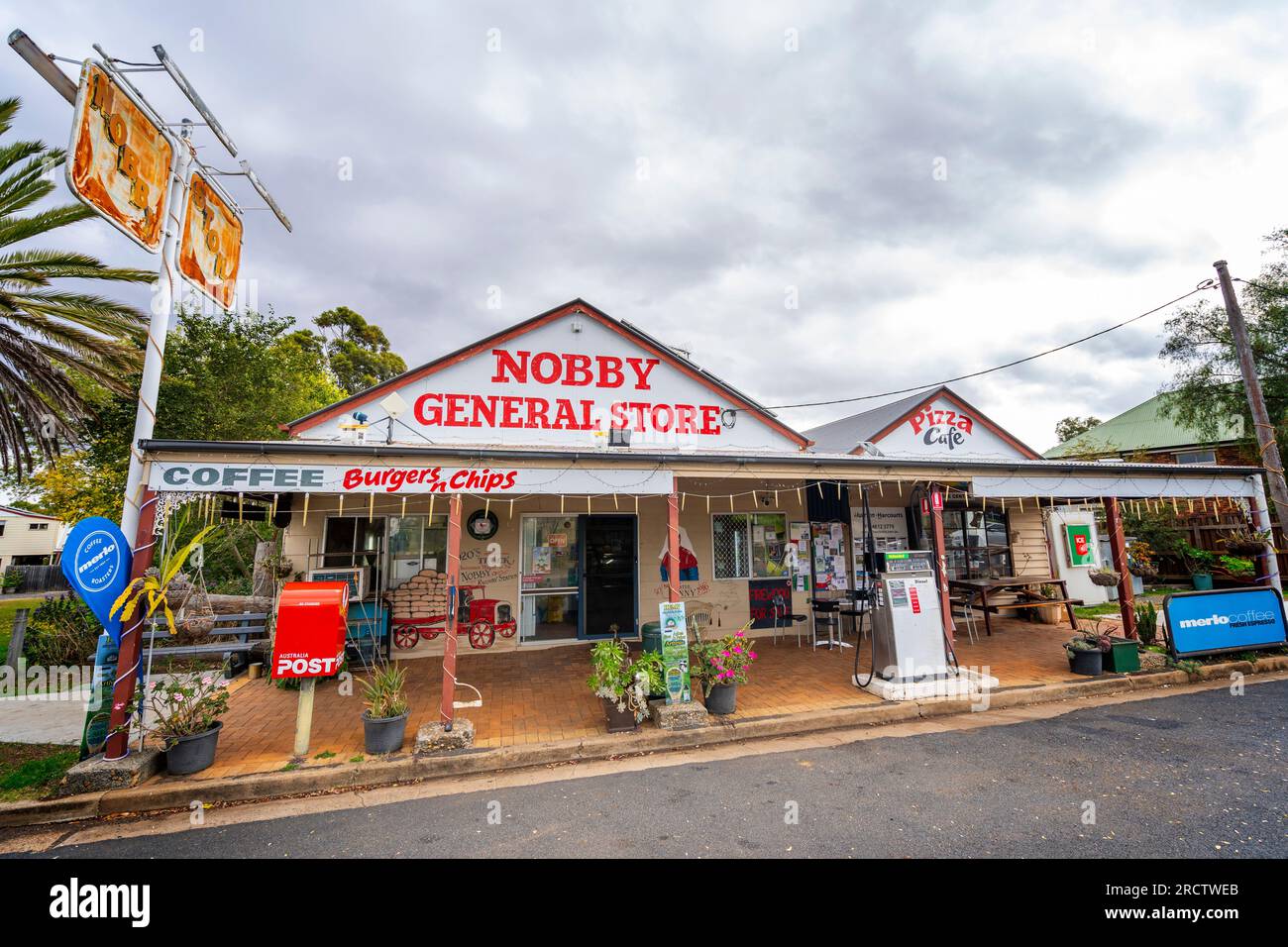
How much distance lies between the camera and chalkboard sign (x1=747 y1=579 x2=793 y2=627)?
33.4 ft

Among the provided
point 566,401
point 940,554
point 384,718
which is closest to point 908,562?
point 940,554

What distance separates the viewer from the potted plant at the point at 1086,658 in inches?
279

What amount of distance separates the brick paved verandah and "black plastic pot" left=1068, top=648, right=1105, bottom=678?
0.25m

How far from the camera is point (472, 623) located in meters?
8.95

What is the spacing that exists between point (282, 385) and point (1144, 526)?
26574 mm

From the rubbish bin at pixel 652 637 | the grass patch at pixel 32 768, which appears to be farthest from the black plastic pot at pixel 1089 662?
the grass patch at pixel 32 768

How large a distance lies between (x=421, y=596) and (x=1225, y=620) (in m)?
11.9

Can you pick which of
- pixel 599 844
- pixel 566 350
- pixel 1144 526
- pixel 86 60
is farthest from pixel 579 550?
pixel 1144 526

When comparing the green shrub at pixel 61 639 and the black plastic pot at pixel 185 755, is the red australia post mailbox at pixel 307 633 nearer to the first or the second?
the black plastic pot at pixel 185 755

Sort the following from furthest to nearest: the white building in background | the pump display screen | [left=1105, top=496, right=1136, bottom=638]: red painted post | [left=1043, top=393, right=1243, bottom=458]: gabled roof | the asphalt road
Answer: the white building in background < [left=1043, top=393, right=1243, bottom=458]: gabled roof < [left=1105, top=496, right=1136, bottom=638]: red painted post < the pump display screen < the asphalt road

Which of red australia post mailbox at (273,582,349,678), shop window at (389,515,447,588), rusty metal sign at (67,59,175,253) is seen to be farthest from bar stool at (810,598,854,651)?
rusty metal sign at (67,59,175,253)

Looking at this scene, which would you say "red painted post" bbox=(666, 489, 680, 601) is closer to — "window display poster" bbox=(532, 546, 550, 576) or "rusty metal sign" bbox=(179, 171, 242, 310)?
"window display poster" bbox=(532, 546, 550, 576)

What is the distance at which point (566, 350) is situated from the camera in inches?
386
